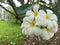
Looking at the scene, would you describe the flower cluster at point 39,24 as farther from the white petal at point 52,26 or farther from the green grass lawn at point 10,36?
the green grass lawn at point 10,36

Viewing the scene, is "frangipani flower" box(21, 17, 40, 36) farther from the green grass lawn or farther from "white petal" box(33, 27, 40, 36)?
the green grass lawn

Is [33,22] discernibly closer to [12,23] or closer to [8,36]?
[8,36]

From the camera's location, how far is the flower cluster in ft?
3.61

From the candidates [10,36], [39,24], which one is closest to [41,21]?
[39,24]

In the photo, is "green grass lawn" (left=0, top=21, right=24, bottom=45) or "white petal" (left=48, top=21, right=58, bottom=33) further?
"green grass lawn" (left=0, top=21, right=24, bottom=45)

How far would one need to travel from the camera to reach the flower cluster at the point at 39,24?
1102mm

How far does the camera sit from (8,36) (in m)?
7.37

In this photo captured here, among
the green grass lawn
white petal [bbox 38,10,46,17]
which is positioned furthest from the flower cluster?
the green grass lawn

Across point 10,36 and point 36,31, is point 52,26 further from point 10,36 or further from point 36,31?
point 10,36

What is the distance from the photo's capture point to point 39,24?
1097 mm

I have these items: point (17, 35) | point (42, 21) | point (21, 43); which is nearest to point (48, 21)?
point (42, 21)

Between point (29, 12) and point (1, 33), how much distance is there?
6619 mm

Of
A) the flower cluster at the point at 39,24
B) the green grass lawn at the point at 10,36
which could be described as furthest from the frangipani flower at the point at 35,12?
the green grass lawn at the point at 10,36

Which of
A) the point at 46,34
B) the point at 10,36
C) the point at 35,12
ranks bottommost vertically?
the point at 10,36
